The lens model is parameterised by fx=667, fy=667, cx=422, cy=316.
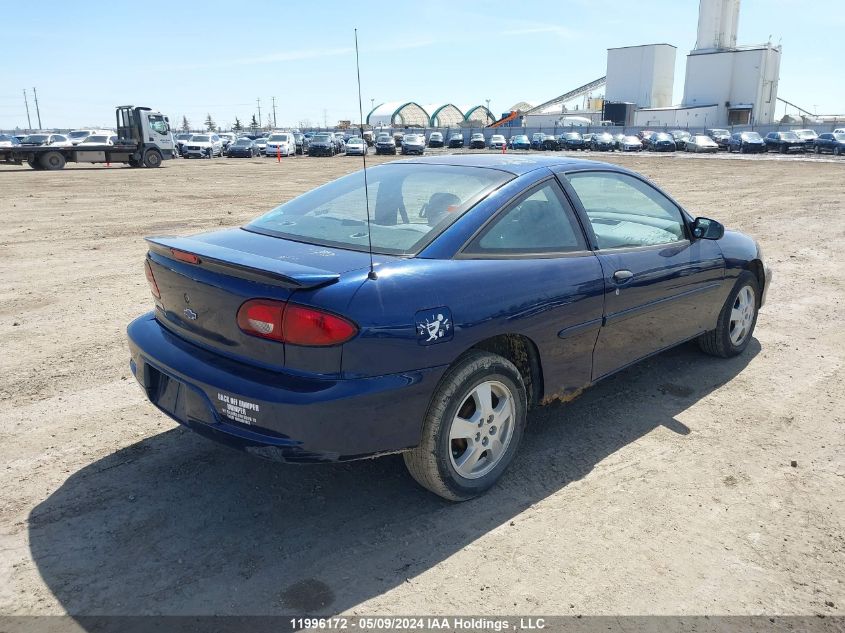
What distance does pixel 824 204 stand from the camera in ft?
50.8

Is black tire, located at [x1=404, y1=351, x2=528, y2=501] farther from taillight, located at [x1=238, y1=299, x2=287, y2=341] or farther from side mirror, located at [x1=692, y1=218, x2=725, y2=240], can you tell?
side mirror, located at [x1=692, y1=218, x2=725, y2=240]

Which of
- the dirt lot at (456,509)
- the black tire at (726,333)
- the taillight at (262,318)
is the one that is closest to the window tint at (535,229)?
the taillight at (262,318)

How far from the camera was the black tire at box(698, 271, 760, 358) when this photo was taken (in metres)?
5.00

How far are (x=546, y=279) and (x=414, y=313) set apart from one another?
0.88 meters

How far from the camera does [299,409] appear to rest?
2.62m

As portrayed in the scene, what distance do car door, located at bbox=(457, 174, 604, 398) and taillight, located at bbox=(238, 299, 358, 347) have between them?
24.8 inches

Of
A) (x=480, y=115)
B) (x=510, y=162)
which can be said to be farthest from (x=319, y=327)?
(x=480, y=115)

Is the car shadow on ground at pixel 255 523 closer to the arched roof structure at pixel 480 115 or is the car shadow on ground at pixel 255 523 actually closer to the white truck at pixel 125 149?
the white truck at pixel 125 149

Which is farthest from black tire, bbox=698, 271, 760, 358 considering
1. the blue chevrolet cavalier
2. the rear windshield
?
the rear windshield

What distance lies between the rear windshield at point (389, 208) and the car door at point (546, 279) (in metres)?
0.21

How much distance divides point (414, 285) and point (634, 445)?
1811 millimetres

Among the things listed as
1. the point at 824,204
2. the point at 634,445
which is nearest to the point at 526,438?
the point at 634,445

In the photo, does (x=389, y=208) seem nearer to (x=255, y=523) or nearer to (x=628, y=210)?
(x=255, y=523)

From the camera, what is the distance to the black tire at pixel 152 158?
30966 millimetres
